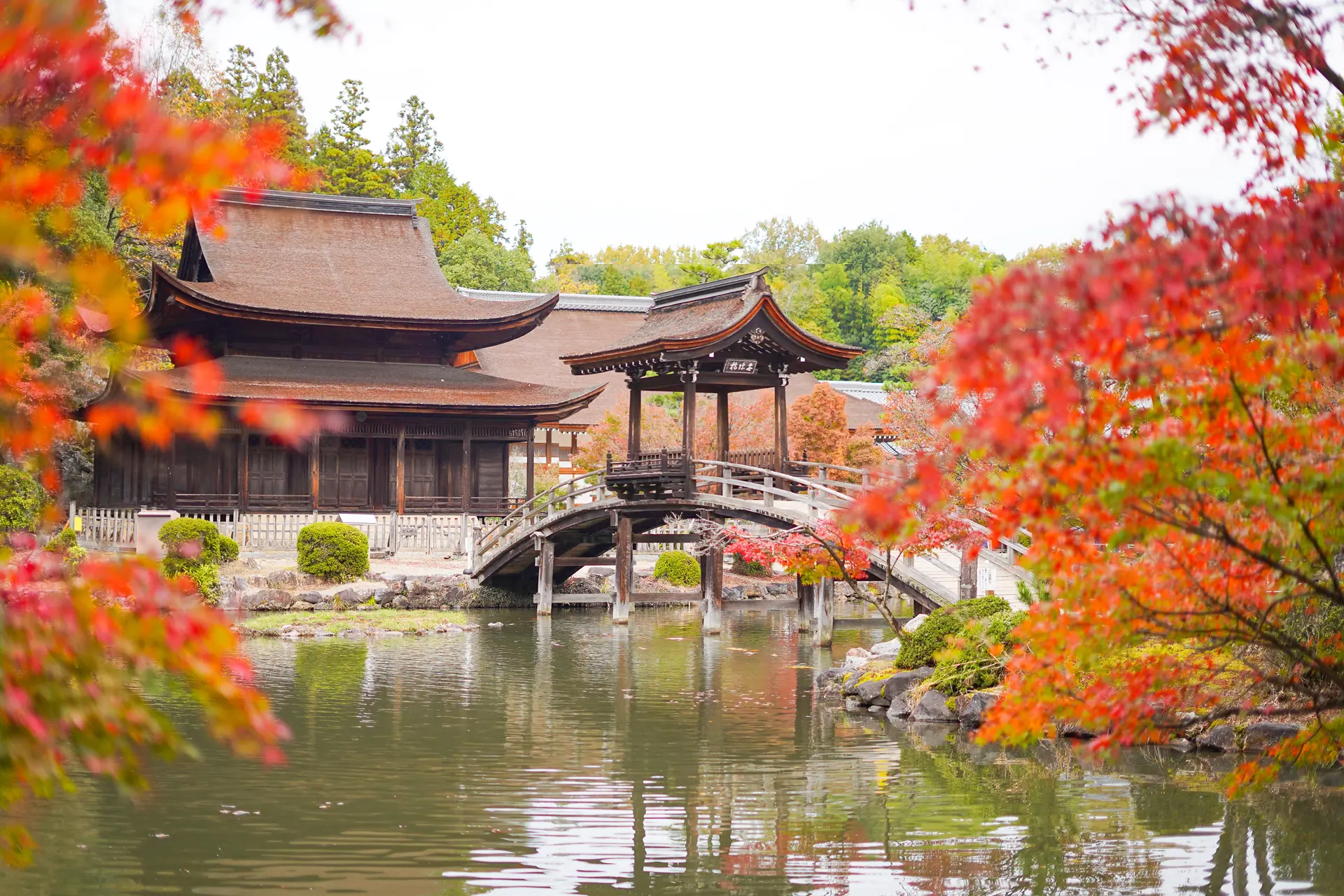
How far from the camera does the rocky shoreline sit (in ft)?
38.5

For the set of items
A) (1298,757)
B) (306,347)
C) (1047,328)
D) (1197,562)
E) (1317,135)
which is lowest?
(1298,757)

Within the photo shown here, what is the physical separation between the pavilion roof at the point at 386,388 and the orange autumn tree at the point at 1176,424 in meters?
25.1

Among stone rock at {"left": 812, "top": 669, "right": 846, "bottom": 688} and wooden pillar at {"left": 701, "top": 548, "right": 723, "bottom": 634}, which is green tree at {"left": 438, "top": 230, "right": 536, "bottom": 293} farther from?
stone rock at {"left": 812, "top": 669, "right": 846, "bottom": 688}

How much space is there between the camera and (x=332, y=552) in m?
25.7

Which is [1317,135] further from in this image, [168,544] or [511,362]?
[511,362]

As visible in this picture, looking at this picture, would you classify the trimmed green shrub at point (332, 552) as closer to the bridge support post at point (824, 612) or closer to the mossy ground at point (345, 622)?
the mossy ground at point (345, 622)

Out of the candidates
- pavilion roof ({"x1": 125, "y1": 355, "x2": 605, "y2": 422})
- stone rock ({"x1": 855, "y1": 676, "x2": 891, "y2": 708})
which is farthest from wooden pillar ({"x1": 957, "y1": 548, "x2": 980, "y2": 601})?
pavilion roof ({"x1": 125, "y1": 355, "x2": 605, "y2": 422})

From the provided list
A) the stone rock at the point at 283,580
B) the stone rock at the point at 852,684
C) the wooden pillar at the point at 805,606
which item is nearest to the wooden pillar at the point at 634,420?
the wooden pillar at the point at 805,606

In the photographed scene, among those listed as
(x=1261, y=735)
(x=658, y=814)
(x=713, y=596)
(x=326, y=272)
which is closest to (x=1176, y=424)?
(x=658, y=814)

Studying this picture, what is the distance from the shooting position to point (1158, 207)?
160 inches

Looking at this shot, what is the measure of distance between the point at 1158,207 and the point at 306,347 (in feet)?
99.5

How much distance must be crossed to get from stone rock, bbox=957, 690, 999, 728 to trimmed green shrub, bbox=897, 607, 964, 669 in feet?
2.22

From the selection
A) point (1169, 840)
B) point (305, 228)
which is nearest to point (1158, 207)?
point (1169, 840)

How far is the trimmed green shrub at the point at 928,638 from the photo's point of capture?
1452 cm
